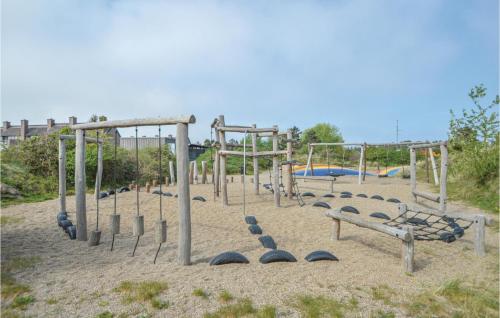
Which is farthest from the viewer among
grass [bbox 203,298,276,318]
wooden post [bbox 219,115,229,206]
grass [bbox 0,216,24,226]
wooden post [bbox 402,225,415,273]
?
wooden post [bbox 219,115,229,206]

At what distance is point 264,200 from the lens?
1048cm

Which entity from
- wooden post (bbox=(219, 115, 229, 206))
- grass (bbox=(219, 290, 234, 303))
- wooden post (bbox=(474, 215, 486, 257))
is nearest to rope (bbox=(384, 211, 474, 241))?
wooden post (bbox=(474, 215, 486, 257))

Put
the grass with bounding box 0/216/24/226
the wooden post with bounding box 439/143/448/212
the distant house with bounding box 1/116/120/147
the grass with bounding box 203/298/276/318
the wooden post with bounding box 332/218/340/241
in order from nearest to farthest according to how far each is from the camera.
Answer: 1. the grass with bounding box 203/298/276/318
2. the wooden post with bounding box 332/218/340/241
3. the grass with bounding box 0/216/24/226
4. the wooden post with bounding box 439/143/448/212
5. the distant house with bounding box 1/116/120/147

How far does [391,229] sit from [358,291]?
154cm

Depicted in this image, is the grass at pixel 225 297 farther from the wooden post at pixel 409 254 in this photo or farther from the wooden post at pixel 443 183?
the wooden post at pixel 443 183

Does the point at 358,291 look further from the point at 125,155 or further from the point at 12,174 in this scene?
the point at 125,155

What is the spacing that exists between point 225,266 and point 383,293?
83.1 inches

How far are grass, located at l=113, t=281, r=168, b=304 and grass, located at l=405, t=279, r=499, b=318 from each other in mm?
2873

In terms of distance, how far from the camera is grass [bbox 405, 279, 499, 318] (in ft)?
12.0

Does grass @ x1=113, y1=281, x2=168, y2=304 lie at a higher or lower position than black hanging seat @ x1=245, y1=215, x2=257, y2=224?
lower

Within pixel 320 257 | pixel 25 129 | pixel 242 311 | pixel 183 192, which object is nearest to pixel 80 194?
pixel 183 192

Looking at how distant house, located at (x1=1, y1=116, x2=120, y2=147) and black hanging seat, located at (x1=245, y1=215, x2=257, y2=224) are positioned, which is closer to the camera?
black hanging seat, located at (x1=245, y1=215, x2=257, y2=224)

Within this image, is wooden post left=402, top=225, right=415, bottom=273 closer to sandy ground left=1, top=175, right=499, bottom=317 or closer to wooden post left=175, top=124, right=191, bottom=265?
sandy ground left=1, top=175, right=499, bottom=317

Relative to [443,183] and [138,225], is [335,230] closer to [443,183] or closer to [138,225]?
[138,225]
